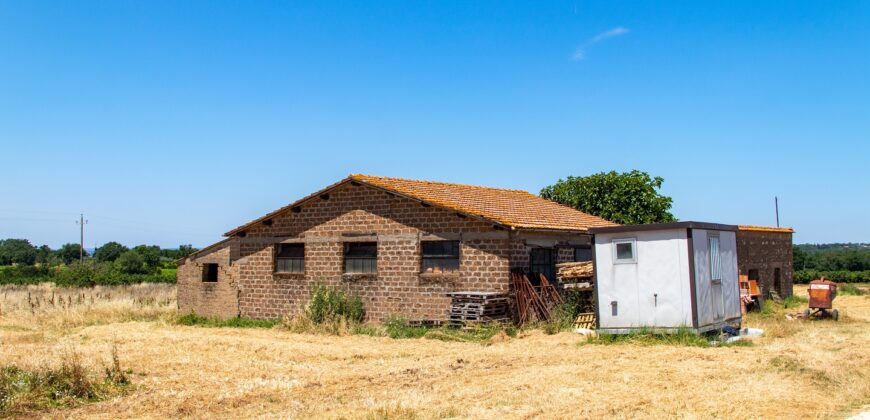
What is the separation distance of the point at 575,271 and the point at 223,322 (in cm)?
1131

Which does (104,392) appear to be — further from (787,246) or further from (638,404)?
(787,246)

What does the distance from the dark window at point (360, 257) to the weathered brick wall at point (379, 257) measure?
21 cm

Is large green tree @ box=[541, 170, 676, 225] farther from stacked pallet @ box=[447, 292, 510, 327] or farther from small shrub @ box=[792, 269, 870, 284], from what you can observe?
small shrub @ box=[792, 269, 870, 284]

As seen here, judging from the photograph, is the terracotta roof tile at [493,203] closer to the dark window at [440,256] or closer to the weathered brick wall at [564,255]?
the weathered brick wall at [564,255]

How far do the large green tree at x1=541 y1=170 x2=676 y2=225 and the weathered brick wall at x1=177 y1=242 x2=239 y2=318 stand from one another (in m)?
17.5

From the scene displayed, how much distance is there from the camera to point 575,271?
18.2 m

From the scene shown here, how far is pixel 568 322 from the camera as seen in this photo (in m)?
18.3

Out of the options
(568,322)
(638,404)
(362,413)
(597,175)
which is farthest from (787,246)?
(362,413)

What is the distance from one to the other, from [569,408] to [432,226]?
1086 centimetres

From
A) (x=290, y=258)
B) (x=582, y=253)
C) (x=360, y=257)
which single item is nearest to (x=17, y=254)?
(x=290, y=258)

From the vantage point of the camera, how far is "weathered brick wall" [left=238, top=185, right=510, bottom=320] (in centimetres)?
1908

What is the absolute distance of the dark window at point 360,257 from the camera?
20922mm

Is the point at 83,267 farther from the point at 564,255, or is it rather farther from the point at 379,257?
the point at 564,255

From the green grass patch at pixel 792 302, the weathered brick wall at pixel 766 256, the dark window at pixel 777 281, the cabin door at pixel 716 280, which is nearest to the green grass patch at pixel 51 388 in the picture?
the cabin door at pixel 716 280
